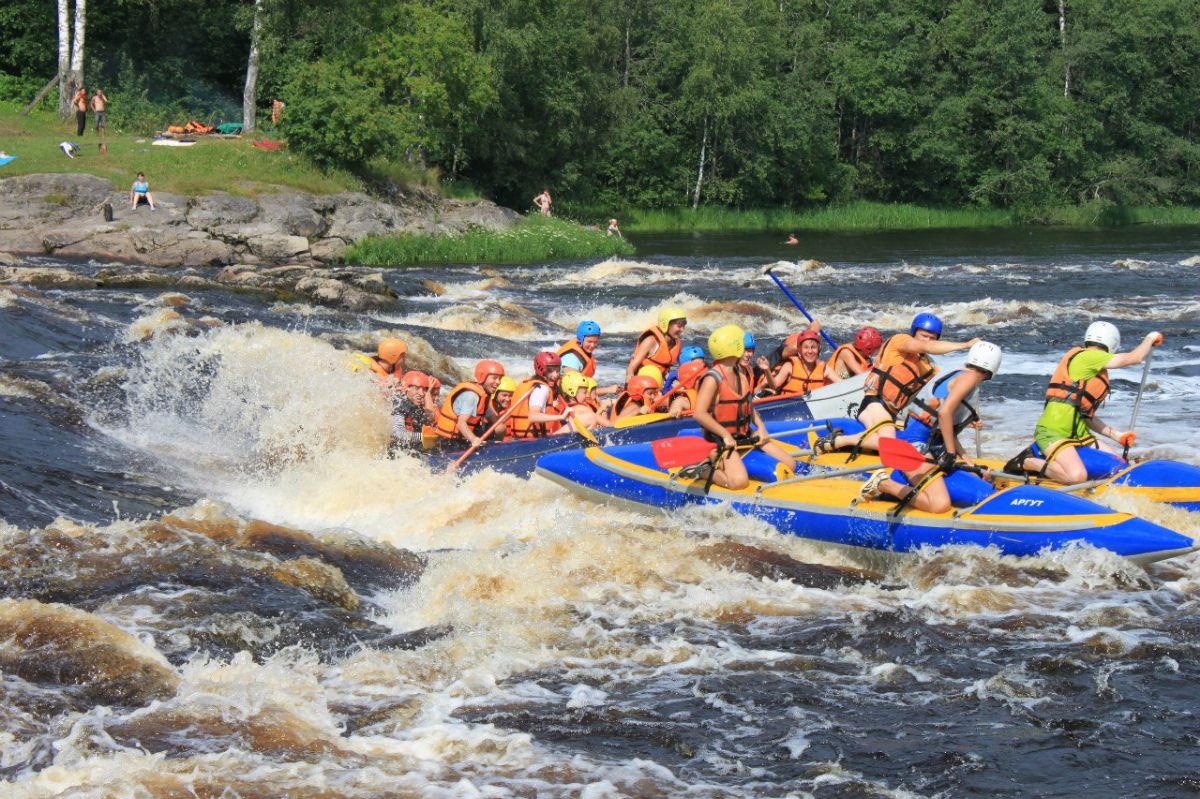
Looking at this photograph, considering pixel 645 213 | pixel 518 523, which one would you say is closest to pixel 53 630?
pixel 518 523

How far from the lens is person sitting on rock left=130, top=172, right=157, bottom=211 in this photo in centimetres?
2814

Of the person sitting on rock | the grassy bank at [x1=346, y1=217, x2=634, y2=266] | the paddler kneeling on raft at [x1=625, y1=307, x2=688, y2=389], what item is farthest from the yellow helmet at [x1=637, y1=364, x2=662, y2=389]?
the person sitting on rock

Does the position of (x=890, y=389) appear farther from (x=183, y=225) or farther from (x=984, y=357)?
(x=183, y=225)

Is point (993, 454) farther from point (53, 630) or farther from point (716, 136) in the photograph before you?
point (716, 136)

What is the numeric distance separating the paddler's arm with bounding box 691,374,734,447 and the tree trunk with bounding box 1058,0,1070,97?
1862 inches

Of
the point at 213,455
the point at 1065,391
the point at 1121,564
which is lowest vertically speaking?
the point at 213,455

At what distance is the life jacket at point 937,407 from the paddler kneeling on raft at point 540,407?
317 centimetres

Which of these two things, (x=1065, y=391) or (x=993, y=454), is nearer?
(x=1065, y=391)

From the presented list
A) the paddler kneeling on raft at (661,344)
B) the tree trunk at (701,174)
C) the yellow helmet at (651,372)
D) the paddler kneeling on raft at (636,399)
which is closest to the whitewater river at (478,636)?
the paddler kneeling on raft at (636,399)

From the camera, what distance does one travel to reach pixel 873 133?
53.7 m

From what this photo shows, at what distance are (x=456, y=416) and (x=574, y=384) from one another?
1.15 meters

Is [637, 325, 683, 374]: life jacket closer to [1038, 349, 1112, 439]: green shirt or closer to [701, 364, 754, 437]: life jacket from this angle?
[701, 364, 754, 437]: life jacket

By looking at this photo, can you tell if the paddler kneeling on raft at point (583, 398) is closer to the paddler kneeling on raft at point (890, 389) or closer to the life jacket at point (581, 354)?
the life jacket at point (581, 354)

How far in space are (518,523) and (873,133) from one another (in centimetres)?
4575
